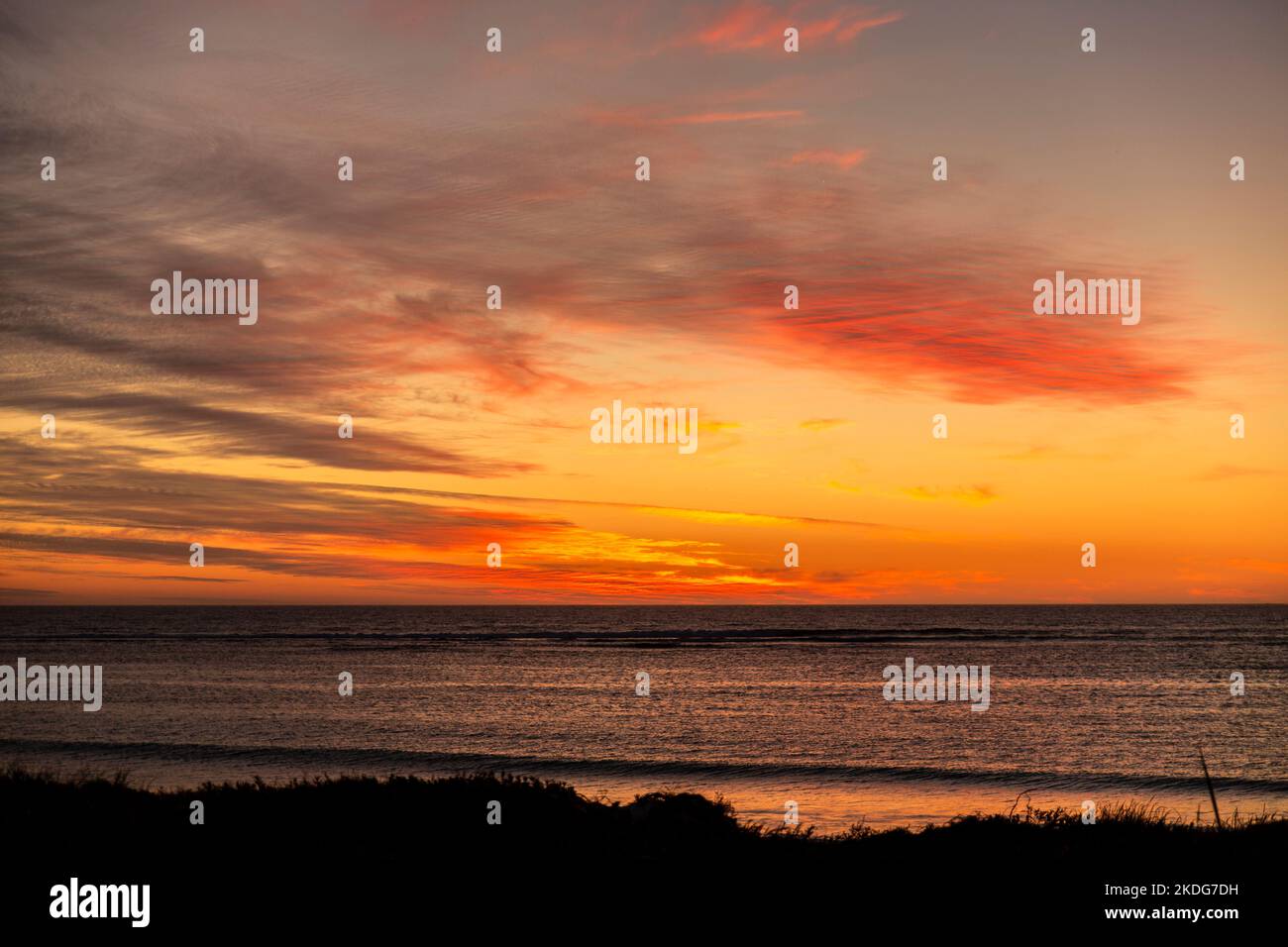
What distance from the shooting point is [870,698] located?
178 feet

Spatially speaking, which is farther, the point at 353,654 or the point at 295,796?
the point at 353,654

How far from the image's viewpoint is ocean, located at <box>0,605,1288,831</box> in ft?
102

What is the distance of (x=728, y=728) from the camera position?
1706 inches

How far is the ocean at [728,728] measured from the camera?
3111 cm

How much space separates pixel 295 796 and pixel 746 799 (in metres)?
15.9
